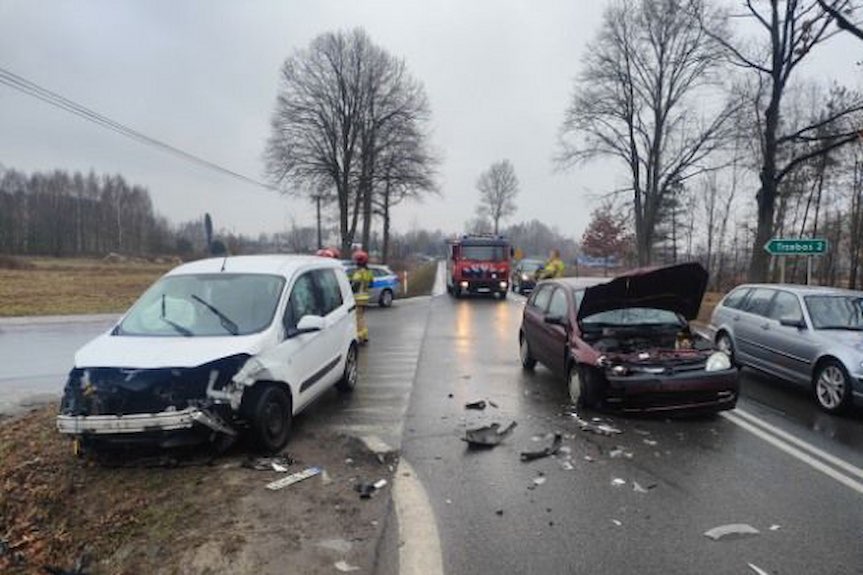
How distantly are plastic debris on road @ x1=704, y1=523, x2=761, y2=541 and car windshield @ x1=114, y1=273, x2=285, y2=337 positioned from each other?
414 cm

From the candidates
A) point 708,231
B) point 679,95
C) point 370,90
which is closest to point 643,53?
point 679,95

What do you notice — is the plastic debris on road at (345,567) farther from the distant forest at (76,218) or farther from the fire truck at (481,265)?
the distant forest at (76,218)

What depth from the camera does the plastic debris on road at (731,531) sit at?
417cm

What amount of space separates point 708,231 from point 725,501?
55117 millimetres

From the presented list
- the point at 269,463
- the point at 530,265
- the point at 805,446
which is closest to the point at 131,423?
the point at 269,463

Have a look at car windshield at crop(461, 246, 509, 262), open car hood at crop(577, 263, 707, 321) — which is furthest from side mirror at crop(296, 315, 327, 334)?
car windshield at crop(461, 246, 509, 262)

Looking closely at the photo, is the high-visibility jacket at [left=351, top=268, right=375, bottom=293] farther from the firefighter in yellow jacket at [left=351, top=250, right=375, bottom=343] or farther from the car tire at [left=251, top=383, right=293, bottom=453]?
the car tire at [left=251, top=383, right=293, bottom=453]

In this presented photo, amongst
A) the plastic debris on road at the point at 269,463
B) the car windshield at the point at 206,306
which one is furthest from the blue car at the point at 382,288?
the plastic debris on road at the point at 269,463

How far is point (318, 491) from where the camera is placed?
495cm

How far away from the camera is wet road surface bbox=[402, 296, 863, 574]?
153 inches

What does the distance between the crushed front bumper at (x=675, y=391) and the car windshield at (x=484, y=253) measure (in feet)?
70.0

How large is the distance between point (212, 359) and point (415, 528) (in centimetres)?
222

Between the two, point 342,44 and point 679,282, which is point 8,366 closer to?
point 679,282

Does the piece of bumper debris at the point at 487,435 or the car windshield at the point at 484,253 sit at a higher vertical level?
the car windshield at the point at 484,253
